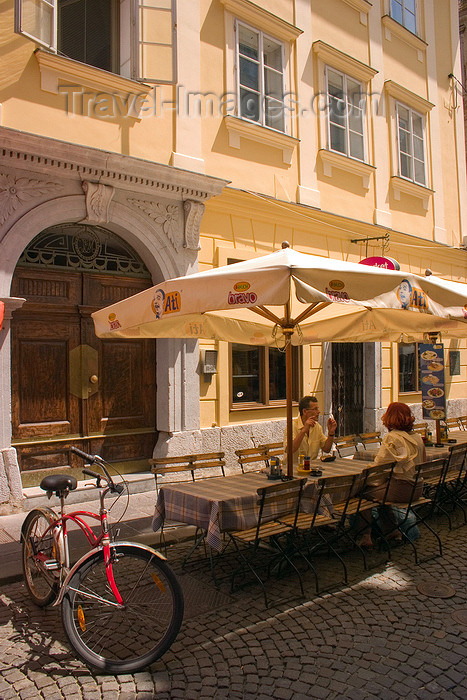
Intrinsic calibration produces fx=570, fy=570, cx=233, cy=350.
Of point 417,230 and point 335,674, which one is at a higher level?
point 417,230

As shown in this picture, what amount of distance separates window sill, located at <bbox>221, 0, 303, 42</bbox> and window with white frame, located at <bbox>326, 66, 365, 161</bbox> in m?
1.19

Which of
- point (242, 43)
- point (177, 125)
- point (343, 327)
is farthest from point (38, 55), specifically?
point (343, 327)

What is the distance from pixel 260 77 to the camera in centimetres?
983

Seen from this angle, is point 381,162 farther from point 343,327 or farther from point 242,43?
point 343,327

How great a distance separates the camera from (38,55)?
706 centimetres

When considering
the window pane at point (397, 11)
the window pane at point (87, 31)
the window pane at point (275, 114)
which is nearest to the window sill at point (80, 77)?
the window pane at point (87, 31)

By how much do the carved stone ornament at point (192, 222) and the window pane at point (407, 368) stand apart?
21.0 feet

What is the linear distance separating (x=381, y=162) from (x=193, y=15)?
17.4ft

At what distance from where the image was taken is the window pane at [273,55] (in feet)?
33.7

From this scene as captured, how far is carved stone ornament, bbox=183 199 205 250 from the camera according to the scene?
333 inches

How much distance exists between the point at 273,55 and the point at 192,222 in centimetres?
412

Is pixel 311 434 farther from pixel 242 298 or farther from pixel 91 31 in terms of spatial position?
pixel 91 31

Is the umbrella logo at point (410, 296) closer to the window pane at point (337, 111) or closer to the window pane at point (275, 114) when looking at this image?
the window pane at point (275, 114)

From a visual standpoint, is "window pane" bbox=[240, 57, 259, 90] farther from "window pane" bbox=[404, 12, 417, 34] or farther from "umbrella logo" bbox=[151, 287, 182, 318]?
"umbrella logo" bbox=[151, 287, 182, 318]
